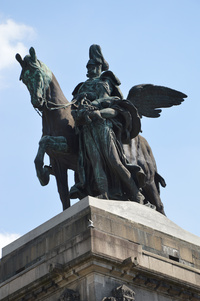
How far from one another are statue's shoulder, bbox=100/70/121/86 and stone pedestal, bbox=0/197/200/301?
15.7ft

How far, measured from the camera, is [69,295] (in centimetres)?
1750

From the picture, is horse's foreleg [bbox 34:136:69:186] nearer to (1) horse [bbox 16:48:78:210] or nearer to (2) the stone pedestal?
(1) horse [bbox 16:48:78:210]

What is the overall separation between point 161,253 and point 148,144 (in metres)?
6.99

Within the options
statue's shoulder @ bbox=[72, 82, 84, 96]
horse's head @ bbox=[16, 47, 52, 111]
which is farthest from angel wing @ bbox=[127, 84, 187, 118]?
horse's head @ bbox=[16, 47, 52, 111]

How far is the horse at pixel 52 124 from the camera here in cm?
2200

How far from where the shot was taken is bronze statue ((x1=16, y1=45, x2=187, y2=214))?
21531 millimetres

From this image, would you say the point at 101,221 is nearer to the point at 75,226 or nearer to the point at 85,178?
the point at 75,226

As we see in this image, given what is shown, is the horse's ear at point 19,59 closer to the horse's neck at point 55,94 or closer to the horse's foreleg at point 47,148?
the horse's neck at point 55,94

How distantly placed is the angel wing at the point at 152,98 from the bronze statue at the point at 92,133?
0.04 meters

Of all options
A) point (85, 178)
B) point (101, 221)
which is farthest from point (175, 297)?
point (85, 178)

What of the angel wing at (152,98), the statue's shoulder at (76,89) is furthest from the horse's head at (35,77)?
the angel wing at (152,98)

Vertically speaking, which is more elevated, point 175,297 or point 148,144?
point 148,144

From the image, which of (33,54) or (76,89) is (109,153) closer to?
(76,89)

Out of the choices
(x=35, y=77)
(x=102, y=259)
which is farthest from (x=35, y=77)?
(x=102, y=259)
